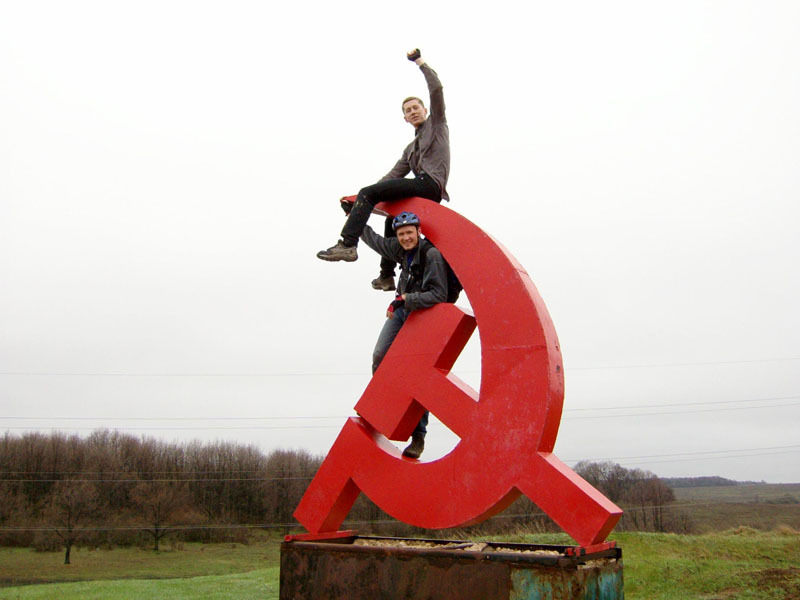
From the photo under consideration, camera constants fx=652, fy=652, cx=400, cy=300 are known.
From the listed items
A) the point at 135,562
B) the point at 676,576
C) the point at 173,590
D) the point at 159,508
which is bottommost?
the point at 135,562

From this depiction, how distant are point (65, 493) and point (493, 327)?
36.6m

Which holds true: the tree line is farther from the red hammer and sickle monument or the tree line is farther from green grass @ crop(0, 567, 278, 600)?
the red hammer and sickle monument

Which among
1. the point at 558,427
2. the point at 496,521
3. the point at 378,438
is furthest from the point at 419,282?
the point at 496,521

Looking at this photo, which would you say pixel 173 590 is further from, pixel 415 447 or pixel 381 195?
pixel 381 195

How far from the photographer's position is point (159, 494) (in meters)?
37.1

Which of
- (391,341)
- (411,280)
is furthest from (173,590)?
(411,280)

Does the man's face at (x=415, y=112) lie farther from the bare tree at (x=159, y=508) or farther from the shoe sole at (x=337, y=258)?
the bare tree at (x=159, y=508)

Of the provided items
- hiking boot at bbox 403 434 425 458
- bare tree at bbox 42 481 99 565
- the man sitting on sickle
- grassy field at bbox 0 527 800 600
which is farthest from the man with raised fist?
bare tree at bbox 42 481 99 565

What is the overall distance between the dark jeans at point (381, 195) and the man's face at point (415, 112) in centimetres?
57

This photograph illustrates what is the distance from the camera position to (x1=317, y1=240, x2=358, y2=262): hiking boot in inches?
227

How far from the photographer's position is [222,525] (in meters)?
38.0

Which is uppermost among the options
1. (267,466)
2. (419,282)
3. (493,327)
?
(419,282)

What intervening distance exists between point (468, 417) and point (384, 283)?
72.5 inches

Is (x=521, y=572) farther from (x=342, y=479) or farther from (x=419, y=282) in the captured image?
(x=419, y=282)
